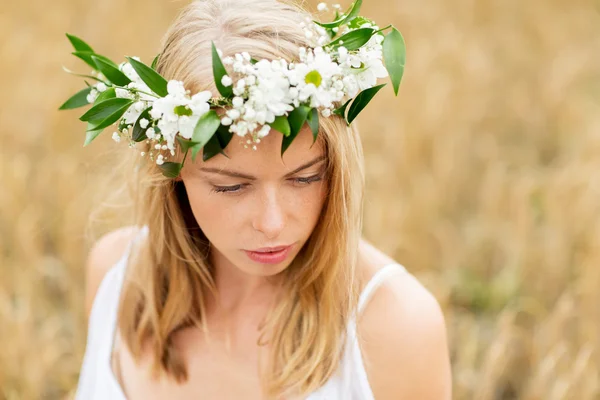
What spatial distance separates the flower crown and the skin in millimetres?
63

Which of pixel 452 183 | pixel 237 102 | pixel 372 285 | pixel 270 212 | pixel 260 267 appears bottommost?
pixel 452 183

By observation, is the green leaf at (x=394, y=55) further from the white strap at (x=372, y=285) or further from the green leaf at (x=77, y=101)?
the green leaf at (x=77, y=101)

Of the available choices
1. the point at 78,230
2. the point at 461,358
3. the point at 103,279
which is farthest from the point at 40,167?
the point at 461,358

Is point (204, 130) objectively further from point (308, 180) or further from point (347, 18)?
point (347, 18)

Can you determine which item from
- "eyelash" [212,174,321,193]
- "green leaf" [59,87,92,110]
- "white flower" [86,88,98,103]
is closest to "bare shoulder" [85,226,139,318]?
"green leaf" [59,87,92,110]

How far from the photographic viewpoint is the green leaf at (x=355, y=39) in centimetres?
152

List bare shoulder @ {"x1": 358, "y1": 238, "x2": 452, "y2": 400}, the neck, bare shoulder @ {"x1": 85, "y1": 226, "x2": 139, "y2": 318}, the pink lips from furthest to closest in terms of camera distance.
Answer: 1. bare shoulder @ {"x1": 85, "y1": 226, "x2": 139, "y2": 318}
2. the neck
3. bare shoulder @ {"x1": 358, "y1": 238, "x2": 452, "y2": 400}
4. the pink lips

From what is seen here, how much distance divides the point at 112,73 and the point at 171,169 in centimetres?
23

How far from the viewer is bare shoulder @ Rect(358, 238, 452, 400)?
179 cm

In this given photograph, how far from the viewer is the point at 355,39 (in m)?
1.52

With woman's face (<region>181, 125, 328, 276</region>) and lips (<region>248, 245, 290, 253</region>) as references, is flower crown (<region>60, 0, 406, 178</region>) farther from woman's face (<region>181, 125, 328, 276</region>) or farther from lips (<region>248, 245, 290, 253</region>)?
lips (<region>248, 245, 290, 253</region>)

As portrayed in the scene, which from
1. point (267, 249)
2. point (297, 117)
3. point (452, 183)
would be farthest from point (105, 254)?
point (452, 183)

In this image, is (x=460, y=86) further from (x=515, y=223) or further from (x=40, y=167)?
(x=40, y=167)

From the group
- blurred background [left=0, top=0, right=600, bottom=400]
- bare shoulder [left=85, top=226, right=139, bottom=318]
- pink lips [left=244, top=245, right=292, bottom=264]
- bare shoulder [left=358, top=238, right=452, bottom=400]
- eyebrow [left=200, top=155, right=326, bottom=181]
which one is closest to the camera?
eyebrow [left=200, top=155, right=326, bottom=181]
